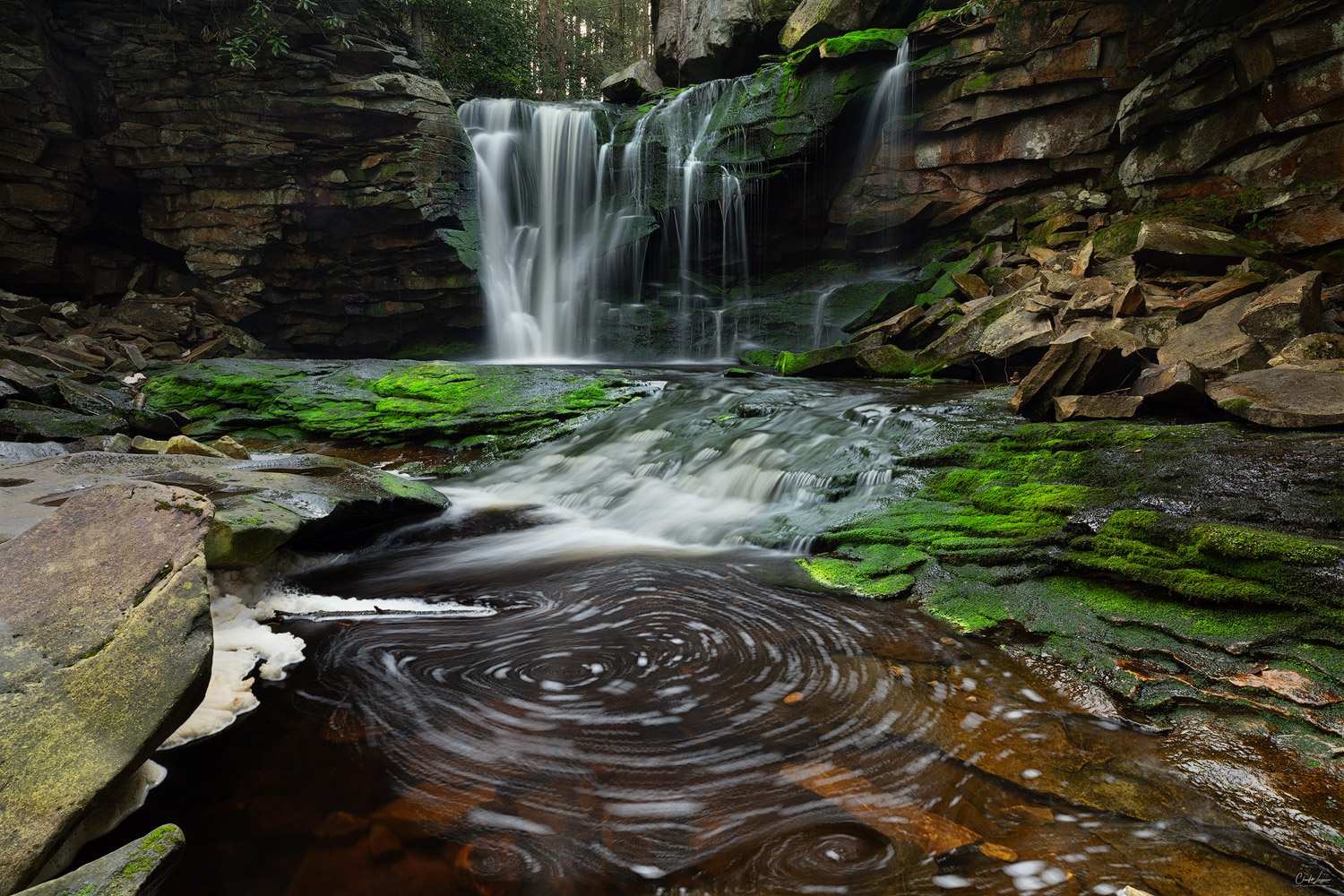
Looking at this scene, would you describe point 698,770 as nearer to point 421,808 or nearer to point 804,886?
point 804,886

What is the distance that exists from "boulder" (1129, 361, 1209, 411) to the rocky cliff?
1369 centimetres

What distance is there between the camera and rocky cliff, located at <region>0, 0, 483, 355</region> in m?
13.6

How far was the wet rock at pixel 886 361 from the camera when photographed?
9.78 metres

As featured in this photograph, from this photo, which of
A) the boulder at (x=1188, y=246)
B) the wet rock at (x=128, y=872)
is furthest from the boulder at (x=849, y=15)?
the wet rock at (x=128, y=872)

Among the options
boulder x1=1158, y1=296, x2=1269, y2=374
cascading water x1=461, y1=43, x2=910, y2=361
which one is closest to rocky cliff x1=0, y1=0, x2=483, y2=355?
cascading water x1=461, y1=43, x2=910, y2=361

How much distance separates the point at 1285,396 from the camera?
4504 mm

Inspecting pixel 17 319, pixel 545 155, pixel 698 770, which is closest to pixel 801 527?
pixel 698 770

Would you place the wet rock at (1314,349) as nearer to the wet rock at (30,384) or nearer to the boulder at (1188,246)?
the boulder at (1188,246)

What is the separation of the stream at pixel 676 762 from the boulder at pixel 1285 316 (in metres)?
5.27

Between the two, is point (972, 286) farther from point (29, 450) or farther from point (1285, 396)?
point (29, 450)

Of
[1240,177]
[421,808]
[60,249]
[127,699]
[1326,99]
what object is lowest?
[421,808]

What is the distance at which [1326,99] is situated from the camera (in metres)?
8.38

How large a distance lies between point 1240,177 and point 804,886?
12.5 metres

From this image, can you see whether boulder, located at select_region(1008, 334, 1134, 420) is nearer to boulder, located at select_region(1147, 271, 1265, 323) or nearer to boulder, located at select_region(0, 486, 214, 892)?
boulder, located at select_region(1147, 271, 1265, 323)
